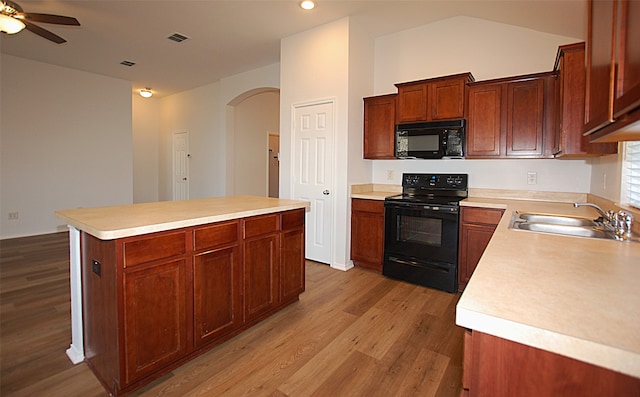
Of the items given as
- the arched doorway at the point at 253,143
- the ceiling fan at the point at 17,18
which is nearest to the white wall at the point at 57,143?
the arched doorway at the point at 253,143

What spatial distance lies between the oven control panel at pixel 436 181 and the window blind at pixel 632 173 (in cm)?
167

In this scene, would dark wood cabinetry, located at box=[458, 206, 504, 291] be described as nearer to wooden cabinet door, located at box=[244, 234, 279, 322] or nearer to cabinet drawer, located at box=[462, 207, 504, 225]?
cabinet drawer, located at box=[462, 207, 504, 225]

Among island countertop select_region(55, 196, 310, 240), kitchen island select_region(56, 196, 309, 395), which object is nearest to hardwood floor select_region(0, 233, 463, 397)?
kitchen island select_region(56, 196, 309, 395)

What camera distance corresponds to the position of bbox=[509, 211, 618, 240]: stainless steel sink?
5.96ft

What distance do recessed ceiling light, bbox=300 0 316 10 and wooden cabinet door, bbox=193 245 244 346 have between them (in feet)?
8.76

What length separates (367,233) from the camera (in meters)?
3.82

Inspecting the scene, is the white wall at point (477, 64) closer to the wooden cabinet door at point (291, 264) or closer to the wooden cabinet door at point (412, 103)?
the wooden cabinet door at point (412, 103)

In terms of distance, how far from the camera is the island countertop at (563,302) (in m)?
0.61

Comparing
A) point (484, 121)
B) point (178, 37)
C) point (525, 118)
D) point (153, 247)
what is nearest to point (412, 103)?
point (484, 121)

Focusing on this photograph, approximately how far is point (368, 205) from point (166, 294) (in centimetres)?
250

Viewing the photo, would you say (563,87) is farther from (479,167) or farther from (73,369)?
(73,369)

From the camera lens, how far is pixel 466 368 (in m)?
0.79

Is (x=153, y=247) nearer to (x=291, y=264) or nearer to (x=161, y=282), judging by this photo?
(x=161, y=282)

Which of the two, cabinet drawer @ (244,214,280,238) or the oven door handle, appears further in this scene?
the oven door handle
